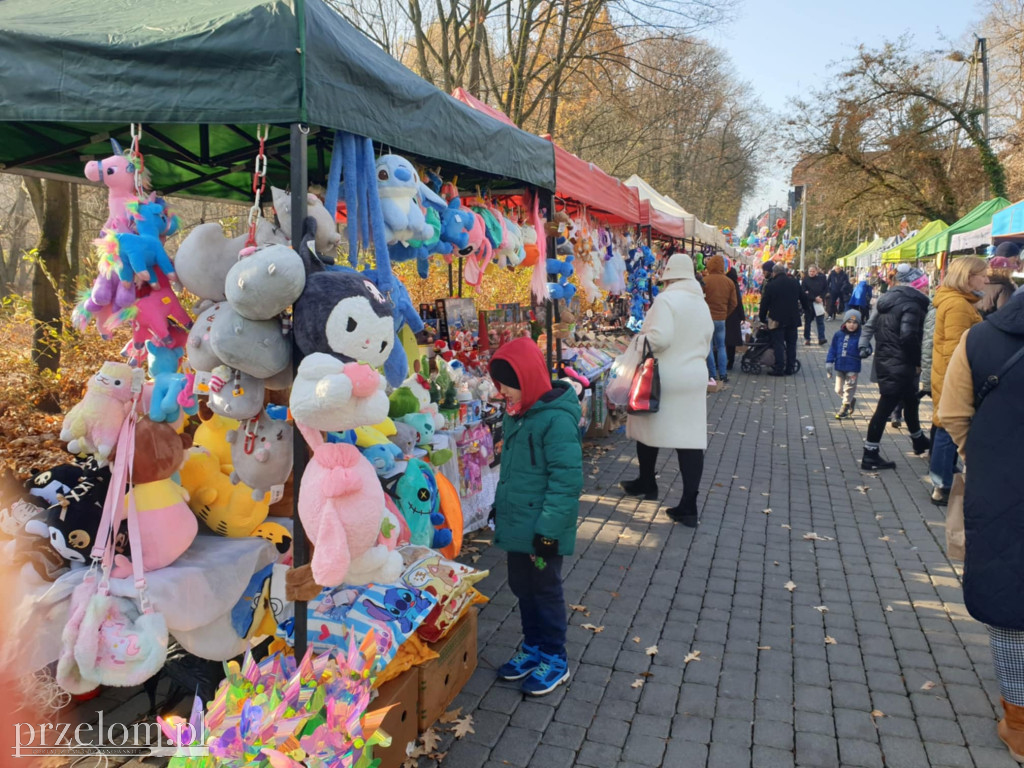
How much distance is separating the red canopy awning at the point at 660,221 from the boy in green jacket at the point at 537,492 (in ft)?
18.9

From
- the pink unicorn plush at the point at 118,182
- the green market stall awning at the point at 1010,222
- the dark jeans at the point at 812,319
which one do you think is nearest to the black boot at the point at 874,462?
the green market stall awning at the point at 1010,222

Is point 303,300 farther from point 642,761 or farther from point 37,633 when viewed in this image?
point 642,761

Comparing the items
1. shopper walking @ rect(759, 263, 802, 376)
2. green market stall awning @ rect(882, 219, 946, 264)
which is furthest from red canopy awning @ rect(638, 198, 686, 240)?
green market stall awning @ rect(882, 219, 946, 264)

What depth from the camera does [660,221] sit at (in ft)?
31.4

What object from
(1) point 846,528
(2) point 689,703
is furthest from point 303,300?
(1) point 846,528

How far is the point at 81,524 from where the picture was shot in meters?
2.46

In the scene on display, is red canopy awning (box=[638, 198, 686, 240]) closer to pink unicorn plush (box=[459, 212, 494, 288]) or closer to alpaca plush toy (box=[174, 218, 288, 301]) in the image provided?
pink unicorn plush (box=[459, 212, 494, 288])

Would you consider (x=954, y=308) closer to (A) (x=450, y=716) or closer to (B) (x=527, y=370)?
(B) (x=527, y=370)

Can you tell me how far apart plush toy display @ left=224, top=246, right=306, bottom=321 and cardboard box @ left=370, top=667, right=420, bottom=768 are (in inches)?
55.3

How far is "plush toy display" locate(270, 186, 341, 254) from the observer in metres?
2.27

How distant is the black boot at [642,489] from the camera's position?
231 inches

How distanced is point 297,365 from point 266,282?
1.08ft

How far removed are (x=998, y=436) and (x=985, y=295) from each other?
302 centimetres

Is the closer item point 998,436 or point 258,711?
point 258,711
